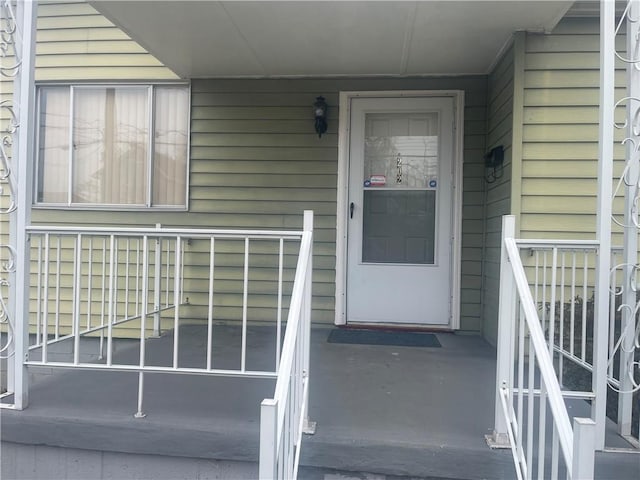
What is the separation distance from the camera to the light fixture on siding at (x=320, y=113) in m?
3.88

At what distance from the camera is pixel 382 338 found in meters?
3.71

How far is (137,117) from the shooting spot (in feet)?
14.1

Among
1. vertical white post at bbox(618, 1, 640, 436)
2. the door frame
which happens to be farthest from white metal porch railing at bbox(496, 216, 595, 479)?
the door frame

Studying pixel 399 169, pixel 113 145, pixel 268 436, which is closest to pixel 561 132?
pixel 399 169

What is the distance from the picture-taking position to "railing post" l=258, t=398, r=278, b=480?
1.32m

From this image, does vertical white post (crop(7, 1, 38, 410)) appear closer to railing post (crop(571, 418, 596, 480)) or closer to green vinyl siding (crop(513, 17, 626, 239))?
railing post (crop(571, 418, 596, 480))

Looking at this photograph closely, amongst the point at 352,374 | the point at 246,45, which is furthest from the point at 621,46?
the point at 352,374

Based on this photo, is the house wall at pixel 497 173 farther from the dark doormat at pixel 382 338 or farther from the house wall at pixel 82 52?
the house wall at pixel 82 52

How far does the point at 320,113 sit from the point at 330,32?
2.64ft

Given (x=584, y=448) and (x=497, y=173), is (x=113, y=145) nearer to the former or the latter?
(x=497, y=173)

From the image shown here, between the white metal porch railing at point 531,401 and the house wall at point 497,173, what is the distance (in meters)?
1.19

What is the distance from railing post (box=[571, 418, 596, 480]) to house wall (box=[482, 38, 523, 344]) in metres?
2.21

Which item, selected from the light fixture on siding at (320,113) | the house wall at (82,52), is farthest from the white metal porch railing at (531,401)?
the house wall at (82,52)

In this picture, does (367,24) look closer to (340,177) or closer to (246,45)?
(246,45)
